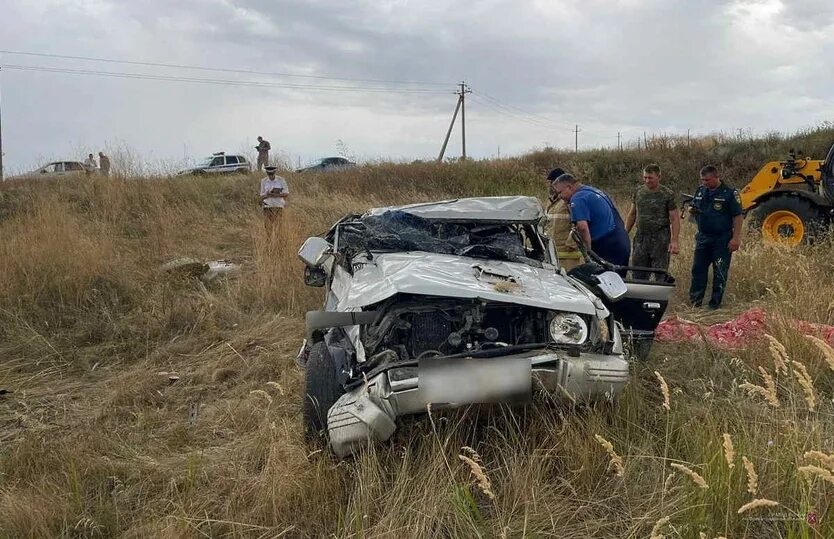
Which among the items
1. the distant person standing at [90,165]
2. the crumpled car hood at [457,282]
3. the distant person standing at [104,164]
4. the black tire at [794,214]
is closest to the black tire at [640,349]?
the crumpled car hood at [457,282]

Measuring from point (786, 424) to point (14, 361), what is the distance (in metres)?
5.52

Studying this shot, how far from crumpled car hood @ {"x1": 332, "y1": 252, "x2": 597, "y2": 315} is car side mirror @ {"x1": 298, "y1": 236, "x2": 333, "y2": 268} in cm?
50

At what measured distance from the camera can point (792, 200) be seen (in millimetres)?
8367

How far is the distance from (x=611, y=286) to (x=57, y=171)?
14049 millimetres

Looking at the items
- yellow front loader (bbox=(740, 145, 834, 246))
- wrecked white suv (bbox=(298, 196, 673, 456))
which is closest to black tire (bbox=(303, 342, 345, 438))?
wrecked white suv (bbox=(298, 196, 673, 456))

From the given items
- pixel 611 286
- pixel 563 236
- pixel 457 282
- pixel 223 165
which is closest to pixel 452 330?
pixel 457 282

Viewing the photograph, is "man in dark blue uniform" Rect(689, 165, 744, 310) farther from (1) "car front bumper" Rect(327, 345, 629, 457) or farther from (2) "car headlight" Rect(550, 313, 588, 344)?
(1) "car front bumper" Rect(327, 345, 629, 457)

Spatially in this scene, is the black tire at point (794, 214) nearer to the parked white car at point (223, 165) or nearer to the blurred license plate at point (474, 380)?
the blurred license plate at point (474, 380)

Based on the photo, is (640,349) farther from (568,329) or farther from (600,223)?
(600,223)

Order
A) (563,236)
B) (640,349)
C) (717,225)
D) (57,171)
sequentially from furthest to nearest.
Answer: (57,171), (717,225), (563,236), (640,349)

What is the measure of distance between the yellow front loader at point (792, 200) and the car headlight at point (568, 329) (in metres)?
6.26

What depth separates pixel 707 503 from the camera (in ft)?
6.82

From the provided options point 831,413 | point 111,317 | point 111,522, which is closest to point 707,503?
point 831,413

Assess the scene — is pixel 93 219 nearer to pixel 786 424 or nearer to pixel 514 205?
pixel 514 205
